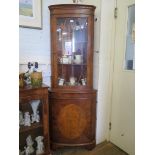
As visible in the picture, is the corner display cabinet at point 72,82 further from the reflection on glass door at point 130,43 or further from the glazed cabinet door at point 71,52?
the reflection on glass door at point 130,43

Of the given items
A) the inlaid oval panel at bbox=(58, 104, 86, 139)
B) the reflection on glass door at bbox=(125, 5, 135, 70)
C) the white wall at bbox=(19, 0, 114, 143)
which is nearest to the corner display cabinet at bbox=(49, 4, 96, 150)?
the inlaid oval panel at bbox=(58, 104, 86, 139)

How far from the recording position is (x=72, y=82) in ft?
7.41

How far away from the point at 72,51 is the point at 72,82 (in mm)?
404

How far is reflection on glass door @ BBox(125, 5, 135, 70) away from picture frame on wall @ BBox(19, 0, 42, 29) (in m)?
1.11

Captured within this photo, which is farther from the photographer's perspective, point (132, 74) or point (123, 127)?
point (123, 127)

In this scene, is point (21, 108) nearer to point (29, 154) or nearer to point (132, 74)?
point (29, 154)

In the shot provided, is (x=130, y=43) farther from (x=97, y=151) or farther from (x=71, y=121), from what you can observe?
(x=97, y=151)

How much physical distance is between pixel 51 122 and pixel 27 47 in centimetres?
100

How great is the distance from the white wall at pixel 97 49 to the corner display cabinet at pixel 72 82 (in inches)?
5.4

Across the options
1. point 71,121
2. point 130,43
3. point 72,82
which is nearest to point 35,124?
point 71,121

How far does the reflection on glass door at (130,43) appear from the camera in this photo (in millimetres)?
2031

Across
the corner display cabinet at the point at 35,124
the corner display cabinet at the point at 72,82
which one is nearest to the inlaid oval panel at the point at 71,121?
the corner display cabinet at the point at 72,82

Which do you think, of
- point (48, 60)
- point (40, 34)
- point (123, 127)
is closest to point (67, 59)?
point (48, 60)

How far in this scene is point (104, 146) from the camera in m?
2.38
